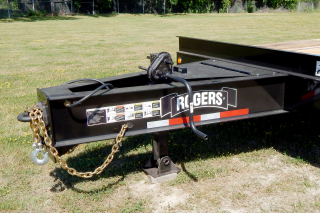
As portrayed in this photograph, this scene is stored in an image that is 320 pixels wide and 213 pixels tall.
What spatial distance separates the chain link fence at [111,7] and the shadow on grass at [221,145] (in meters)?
27.0

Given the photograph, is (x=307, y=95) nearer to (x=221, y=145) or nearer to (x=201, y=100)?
(x=201, y=100)

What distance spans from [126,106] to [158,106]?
26 cm

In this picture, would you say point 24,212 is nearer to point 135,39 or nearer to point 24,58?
point 24,58

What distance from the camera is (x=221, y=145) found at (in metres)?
4.07

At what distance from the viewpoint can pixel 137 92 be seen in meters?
2.75

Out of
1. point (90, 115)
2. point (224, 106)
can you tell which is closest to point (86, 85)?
point (90, 115)

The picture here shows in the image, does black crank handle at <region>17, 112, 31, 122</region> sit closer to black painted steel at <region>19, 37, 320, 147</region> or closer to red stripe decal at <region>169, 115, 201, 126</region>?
black painted steel at <region>19, 37, 320, 147</region>

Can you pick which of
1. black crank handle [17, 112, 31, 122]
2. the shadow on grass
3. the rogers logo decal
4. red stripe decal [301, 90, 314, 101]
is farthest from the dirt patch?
red stripe decal [301, 90, 314, 101]

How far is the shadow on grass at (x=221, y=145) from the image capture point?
140 inches

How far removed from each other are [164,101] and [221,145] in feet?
4.70

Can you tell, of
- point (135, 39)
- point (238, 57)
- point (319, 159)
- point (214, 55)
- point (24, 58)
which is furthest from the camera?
point (135, 39)

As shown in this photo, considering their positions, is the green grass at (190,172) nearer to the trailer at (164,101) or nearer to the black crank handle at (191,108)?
the trailer at (164,101)

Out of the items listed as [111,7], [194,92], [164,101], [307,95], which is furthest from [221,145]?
[111,7]

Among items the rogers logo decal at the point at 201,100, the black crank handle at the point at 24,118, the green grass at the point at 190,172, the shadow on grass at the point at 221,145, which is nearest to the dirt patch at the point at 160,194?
the green grass at the point at 190,172
